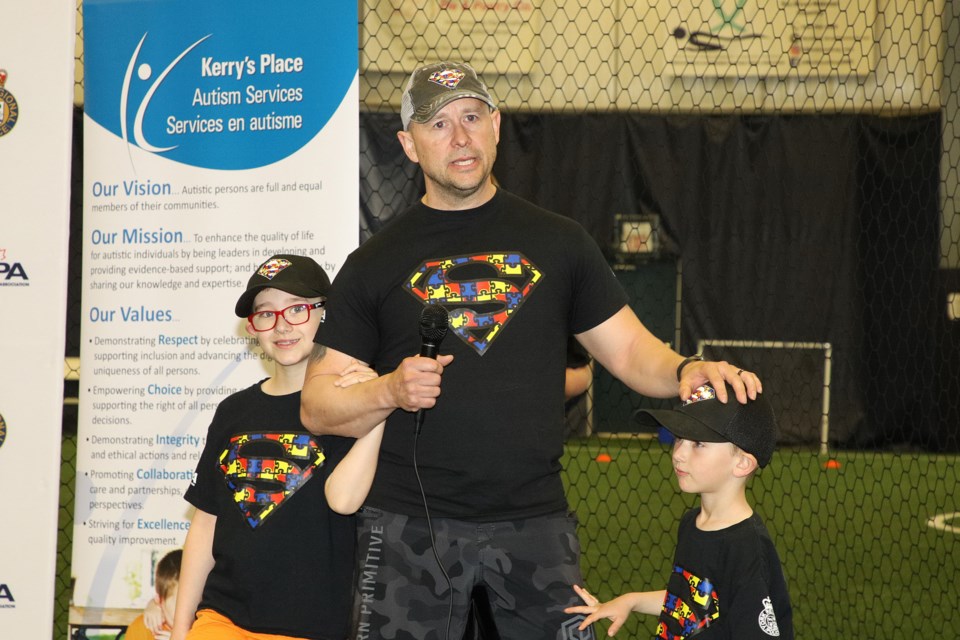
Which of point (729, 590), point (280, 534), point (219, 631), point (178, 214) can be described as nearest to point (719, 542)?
point (729, 590)

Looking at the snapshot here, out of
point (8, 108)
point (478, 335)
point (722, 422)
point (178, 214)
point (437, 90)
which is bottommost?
point (722, 422)

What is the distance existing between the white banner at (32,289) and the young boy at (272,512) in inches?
32.2

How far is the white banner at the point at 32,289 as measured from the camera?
9.20 feet

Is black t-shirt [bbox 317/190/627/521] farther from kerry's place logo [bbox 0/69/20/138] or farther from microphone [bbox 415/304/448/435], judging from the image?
kerry's place logo [bbox 0/69/20/138]

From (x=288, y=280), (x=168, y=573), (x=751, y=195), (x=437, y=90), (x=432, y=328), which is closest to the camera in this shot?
(x=432, y=328)

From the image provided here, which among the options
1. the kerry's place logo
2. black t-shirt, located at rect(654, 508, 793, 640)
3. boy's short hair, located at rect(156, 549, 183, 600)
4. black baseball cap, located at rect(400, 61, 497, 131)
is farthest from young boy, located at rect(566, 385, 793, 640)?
the kerry's place logo

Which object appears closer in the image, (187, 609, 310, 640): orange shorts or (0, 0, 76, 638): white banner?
(187, 609, 310, 640): orange shorts

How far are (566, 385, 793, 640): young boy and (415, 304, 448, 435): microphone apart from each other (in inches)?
20.2

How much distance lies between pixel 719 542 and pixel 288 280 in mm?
1079

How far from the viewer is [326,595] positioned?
6.84 feet

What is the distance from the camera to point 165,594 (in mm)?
2791

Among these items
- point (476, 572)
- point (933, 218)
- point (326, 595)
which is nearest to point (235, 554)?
point (326, 595)

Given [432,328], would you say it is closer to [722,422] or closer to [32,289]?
[722,422]

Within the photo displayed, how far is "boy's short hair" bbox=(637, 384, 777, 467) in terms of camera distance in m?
1.84
